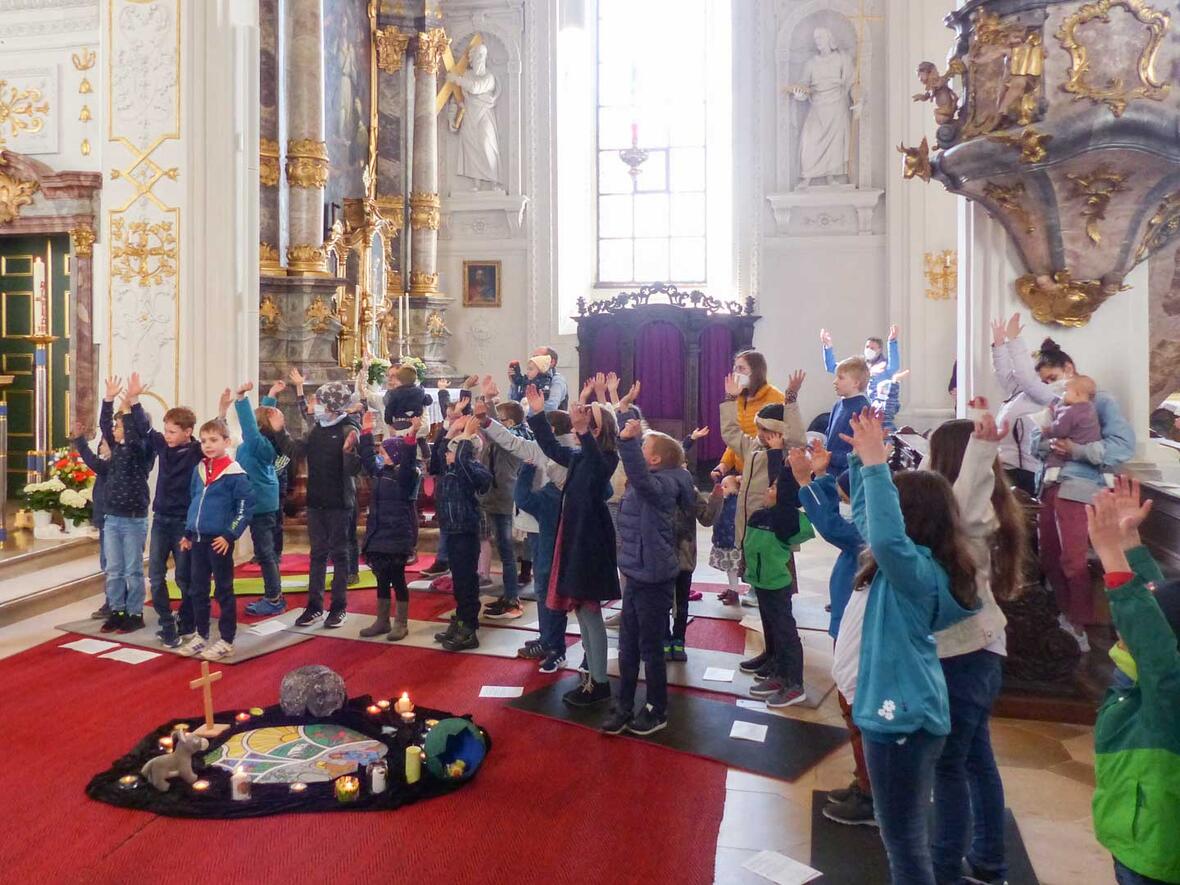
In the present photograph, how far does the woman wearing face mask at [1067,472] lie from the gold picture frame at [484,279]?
35.8 feet

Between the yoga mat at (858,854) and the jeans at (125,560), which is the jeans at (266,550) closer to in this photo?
the jeans at (125,560)

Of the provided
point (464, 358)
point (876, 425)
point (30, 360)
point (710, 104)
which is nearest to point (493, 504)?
point (876, 425)

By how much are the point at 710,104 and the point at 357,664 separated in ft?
41.1

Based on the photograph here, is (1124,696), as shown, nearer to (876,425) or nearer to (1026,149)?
(876,425)

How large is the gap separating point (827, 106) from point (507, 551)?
10.2 m

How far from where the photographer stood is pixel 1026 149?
17.0 ft

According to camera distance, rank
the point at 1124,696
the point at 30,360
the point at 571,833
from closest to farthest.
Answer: the point at 1124,696
the point at 571,833
the point at 30,360

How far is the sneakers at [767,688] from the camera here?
5.20 m

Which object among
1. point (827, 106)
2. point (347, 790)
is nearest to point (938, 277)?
point (827, 106)

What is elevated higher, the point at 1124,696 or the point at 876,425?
the point at 876,425

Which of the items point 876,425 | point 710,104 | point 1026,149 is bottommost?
point 876,425

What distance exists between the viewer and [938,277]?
14.1 m

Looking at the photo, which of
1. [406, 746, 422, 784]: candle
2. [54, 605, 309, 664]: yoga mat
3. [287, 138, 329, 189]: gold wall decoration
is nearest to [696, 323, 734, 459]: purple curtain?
[287, 138, 329, 189]: gold wall decoration

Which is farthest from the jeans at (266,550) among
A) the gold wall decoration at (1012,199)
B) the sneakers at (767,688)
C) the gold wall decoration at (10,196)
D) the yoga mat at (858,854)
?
the gold wall decoration at (10,196)
